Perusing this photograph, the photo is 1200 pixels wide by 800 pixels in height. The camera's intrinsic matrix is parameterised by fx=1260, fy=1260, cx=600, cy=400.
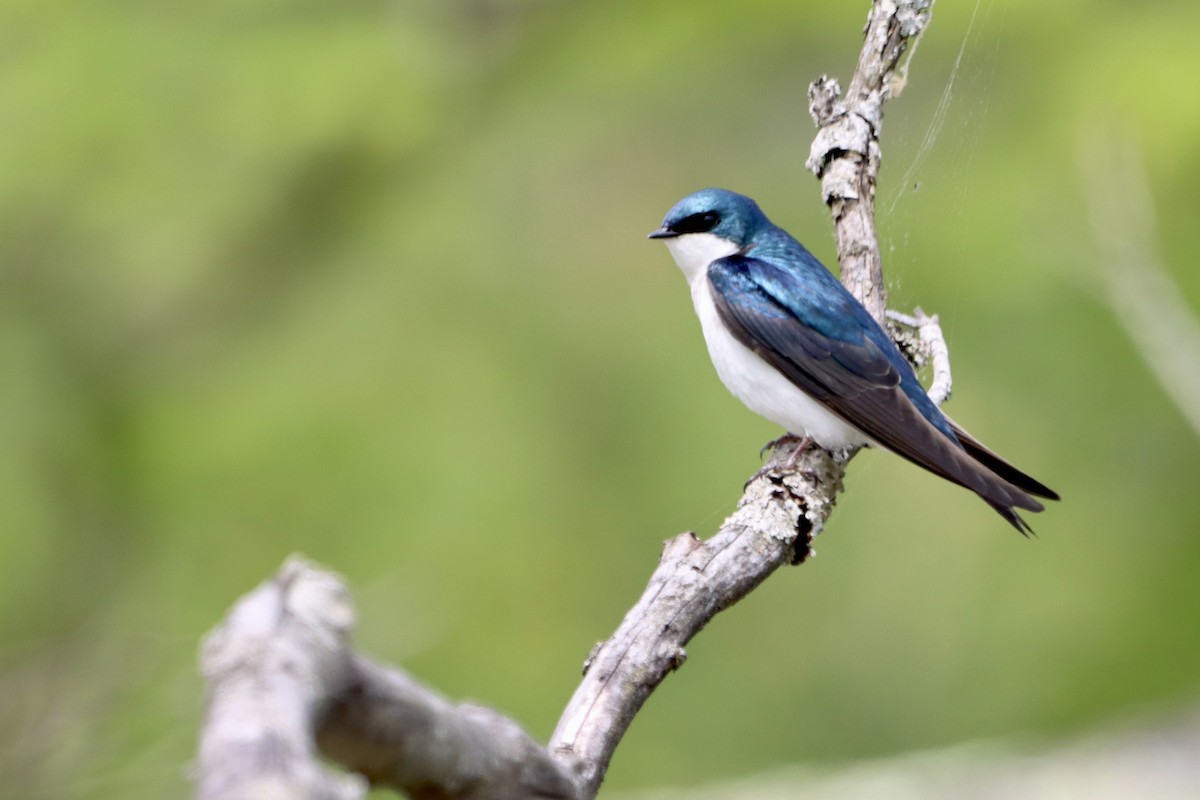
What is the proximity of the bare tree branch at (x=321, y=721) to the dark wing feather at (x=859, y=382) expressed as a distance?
4.63 ft

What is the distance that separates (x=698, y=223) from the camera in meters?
2.83

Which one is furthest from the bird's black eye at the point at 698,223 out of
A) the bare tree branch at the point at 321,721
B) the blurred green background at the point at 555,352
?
the bare tree branch at the point at 321,721

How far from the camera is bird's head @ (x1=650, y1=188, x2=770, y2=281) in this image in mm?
2828

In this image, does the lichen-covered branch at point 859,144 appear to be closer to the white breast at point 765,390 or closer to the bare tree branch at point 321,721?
the white breast at point 765,390

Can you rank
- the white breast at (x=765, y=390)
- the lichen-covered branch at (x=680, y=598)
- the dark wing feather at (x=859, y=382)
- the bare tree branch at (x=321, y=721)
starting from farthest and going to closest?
the white breast at (x=765, y=390) → the dark wing feather at (x=859, y=382) → the lichen-covered branch at (x=680, y=598) → the bare tree branch at (x=321, y=721)

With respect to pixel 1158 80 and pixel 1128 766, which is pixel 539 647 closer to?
pixel 1128 766

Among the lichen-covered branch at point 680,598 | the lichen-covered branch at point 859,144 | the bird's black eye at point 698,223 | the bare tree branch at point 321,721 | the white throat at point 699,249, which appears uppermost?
the bird's black eye at point 698,223

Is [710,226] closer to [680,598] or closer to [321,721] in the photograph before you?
[680,598]

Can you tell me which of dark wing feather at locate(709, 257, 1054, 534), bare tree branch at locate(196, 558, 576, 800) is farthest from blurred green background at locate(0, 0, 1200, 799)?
bare tree branch at locate(196, 558, 576, 800)

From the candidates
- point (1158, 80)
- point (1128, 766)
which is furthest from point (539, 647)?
point (1158, 80)

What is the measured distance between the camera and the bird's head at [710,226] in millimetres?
2828

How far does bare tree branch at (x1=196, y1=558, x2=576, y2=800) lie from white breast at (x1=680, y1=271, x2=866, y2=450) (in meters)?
1.50

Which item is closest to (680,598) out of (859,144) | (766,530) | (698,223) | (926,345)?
(766,530)

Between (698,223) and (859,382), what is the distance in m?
0.59
